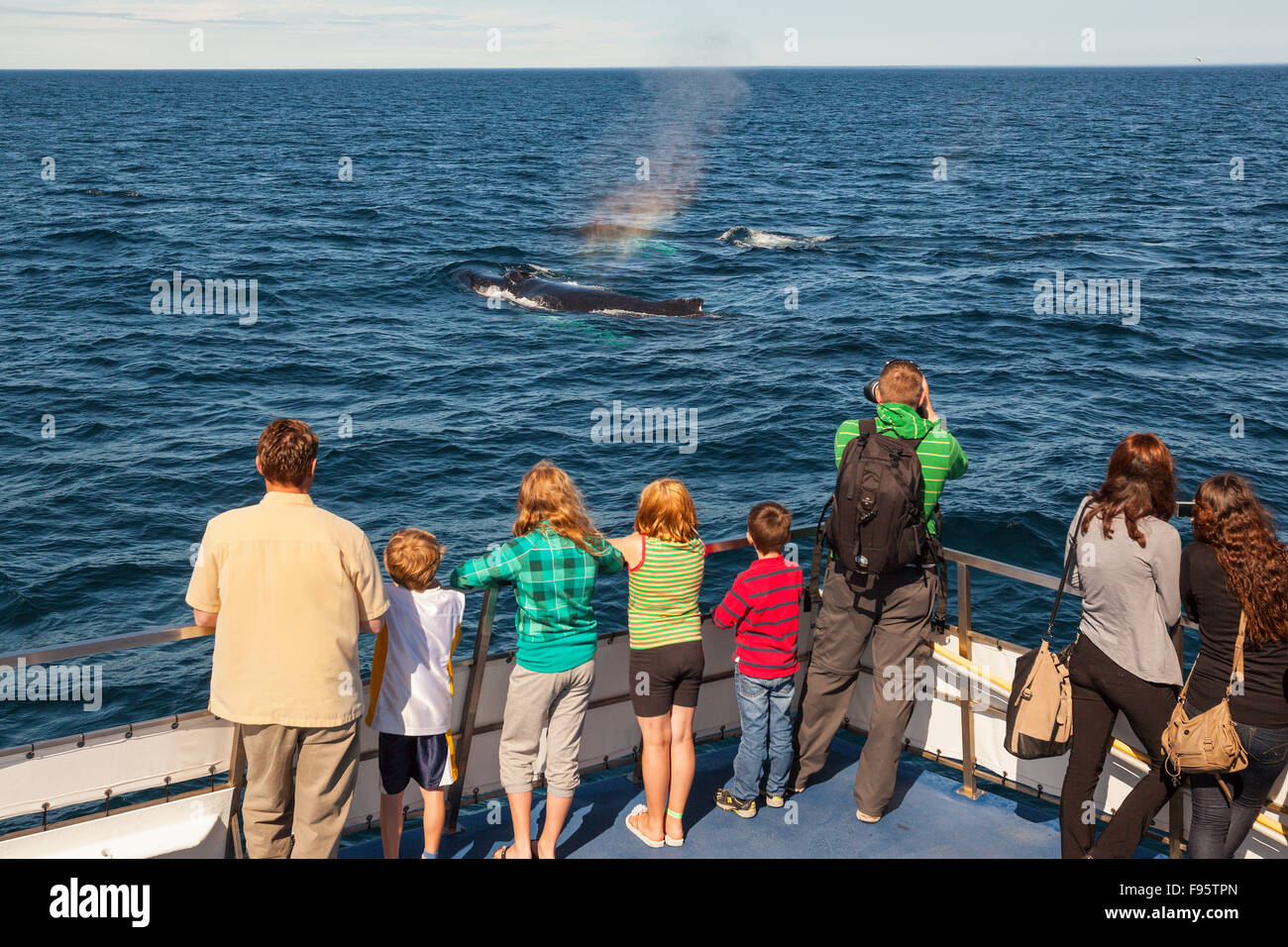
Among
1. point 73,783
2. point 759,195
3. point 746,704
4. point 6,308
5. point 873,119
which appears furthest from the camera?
point 873,119

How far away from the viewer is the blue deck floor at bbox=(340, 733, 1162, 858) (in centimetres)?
625

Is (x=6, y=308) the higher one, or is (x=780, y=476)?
(x=6, y=308)

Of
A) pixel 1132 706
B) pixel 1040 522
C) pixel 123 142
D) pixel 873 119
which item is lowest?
pixel 1040 522

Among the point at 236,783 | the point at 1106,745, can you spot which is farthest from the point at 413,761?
the point at 1106,745

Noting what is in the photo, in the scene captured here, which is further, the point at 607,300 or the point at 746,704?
the point at 607,300

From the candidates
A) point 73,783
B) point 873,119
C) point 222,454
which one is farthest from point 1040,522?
point 873,119

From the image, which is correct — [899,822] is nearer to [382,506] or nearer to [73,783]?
[73,783]

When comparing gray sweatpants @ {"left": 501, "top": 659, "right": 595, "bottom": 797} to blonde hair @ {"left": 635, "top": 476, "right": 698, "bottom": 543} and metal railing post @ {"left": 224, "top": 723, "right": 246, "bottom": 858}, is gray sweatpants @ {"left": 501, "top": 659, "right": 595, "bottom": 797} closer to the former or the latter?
blonde hair @ {"left": 635, "top": 476, "right": 698, "bottom": 543}

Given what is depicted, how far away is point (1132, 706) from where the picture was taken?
5.34 metres

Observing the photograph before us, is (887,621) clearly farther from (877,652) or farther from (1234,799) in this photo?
(1234,799)

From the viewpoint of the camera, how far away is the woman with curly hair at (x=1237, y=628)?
194 inches

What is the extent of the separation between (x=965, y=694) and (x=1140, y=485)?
6.52 feet

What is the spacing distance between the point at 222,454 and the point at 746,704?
1670 centimetres

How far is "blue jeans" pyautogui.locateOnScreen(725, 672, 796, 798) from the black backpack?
0.85 metres
